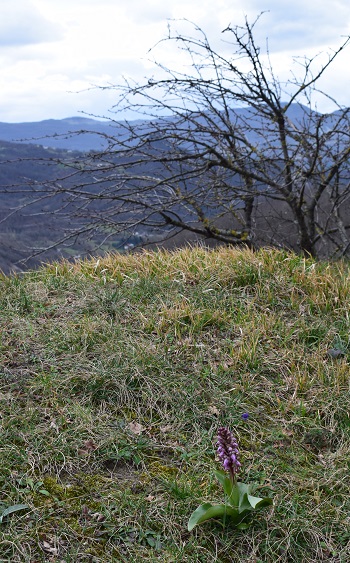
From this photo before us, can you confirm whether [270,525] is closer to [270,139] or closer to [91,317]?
[91,317]

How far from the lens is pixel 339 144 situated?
7180mm

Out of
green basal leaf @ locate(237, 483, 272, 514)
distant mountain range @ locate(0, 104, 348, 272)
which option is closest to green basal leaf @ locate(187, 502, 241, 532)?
green basal leaf @ locate(237, 483, 272, 514)

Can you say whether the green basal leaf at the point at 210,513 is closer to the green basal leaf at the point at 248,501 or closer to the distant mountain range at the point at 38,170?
the green basal leaf at the point at 248,501

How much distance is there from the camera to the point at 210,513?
2.72 metres

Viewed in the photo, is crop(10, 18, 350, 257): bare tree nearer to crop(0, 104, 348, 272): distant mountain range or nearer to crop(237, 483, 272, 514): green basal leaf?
crop(0, 104, 348, 272): distant mountain range

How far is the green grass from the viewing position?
2.74 metres

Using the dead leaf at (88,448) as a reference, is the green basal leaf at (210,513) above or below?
below

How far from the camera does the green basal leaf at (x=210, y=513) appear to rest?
268cm

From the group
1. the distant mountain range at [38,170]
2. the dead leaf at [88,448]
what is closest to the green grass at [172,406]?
the dead leaf at [88,448]

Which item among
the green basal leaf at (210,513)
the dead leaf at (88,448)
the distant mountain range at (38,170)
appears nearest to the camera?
the green basal leaf at (210,513)

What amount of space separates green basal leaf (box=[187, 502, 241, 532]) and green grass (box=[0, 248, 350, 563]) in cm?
7

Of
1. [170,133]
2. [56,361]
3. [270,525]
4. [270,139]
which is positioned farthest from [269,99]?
[270,525]

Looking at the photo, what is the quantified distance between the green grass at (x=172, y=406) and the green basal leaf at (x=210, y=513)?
7cm

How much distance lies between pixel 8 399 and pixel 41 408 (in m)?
0.21
